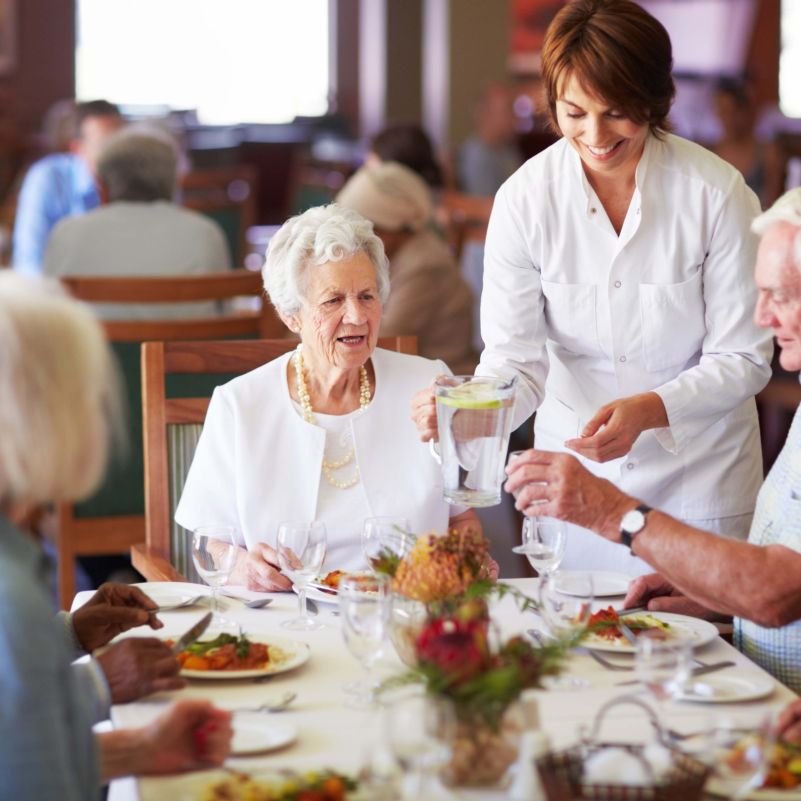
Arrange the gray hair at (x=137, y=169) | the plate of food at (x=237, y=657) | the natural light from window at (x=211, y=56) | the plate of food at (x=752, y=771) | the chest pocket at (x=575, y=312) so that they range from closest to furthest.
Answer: the plate of food at (x=752, y=771)
the plate of food at (x=237, y=657)
the chest pocket at (x=575, y=312)
the gray hair at (x=137, y=169)
the natural light from window at (x=211, y=56)

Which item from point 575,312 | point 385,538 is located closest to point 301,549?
point 385,538

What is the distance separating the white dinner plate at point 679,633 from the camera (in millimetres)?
2008

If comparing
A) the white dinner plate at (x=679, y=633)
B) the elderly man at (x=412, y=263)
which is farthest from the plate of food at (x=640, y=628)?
the elderly man at (x=412, y=263)

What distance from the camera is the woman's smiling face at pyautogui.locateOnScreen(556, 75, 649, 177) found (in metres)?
2.44

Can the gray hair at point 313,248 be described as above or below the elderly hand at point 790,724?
above

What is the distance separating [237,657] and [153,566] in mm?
713

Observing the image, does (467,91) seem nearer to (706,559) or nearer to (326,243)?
(326,243)

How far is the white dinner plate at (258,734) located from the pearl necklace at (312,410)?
34.6 inches

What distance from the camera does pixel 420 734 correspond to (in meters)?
1.37

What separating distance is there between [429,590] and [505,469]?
333mm

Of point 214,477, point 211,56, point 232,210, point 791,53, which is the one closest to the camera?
point 214,477

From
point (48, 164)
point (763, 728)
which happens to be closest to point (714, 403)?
point (763, 728)

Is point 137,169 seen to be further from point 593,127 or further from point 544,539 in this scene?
point 544,539

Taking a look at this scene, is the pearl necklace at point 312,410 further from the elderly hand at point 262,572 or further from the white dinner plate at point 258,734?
the white dinner plate at point 258,734
